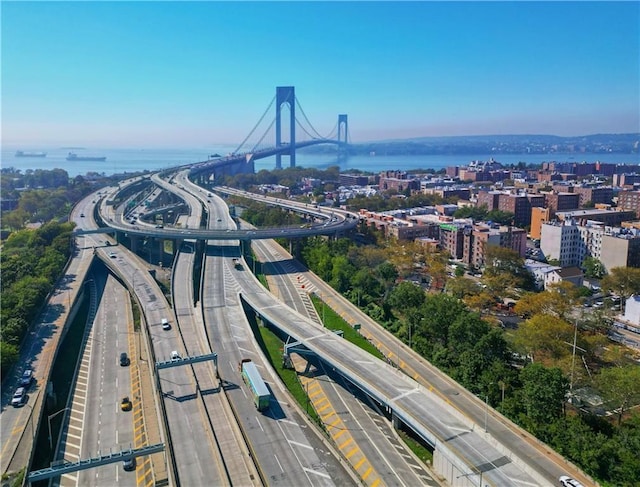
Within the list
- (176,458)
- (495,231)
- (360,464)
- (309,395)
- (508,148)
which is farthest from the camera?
(508,148)

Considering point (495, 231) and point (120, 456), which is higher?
point (495, 231)

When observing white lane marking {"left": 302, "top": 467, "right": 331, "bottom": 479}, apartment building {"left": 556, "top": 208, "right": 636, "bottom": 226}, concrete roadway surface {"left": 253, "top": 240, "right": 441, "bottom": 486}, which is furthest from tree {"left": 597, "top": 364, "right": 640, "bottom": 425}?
apartment building {"left": 556, "top": 208, "right": 636, "bottom": 226}

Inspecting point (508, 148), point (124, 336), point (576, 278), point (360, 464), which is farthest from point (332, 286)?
point (508, 148)

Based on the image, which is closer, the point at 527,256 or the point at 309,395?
the point at 309,395

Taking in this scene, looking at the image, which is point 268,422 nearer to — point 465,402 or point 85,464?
point 85,464

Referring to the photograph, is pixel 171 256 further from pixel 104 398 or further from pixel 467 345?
pixel 467 345

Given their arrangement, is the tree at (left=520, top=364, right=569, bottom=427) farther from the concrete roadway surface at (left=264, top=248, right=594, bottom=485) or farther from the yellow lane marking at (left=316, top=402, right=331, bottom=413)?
the yellow lane marking at (left=316, top=402, right=331, bottom=413)
